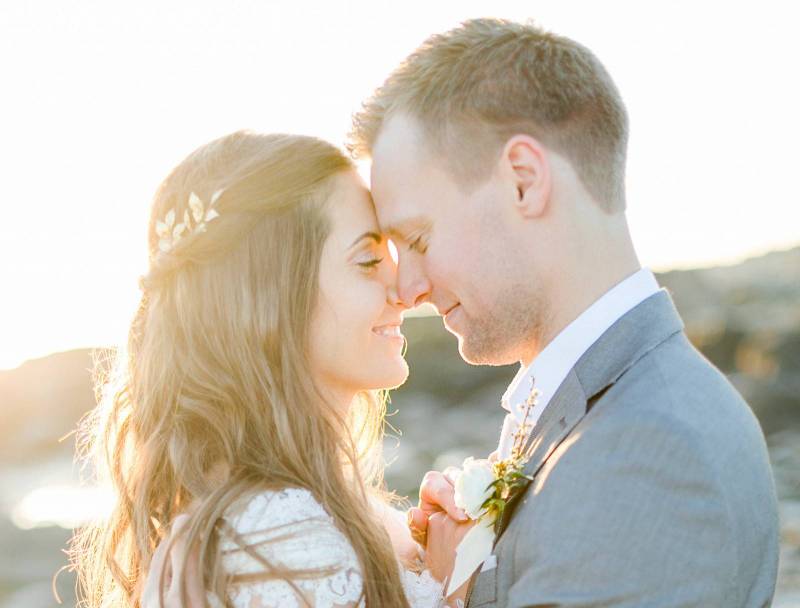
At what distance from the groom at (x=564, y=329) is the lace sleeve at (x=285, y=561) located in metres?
0.34

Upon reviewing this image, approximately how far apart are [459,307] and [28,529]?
8854mm

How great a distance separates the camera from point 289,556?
2801 millimetres

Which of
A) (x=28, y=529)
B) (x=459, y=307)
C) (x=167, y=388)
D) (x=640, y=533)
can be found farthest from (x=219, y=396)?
(x=28, y=529)

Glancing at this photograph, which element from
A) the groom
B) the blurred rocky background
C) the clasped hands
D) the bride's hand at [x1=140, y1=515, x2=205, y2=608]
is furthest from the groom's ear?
the blurred rocky background

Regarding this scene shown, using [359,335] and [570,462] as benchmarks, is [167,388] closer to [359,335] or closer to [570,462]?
[359,335]

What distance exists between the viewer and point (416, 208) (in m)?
3.20

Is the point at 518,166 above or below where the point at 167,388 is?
above

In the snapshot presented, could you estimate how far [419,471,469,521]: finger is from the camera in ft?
10.2

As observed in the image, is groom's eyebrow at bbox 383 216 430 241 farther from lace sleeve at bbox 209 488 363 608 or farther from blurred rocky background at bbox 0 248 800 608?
blurred rocky background at bbox 0 248 800 608

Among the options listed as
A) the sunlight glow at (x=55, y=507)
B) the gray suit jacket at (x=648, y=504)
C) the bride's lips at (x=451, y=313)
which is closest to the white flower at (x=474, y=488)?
the gray suit jacket at (x=648, y=504)

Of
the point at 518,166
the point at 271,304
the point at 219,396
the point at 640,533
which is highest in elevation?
the point at 518,166

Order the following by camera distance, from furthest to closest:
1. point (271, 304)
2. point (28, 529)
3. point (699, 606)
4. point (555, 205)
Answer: point (28, 529) → point (271, 304) → point (555, 205) → point (699, 606)

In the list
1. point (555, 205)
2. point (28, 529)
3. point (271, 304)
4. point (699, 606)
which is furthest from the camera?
point (28, 529)

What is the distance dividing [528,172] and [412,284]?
0.54 metres
